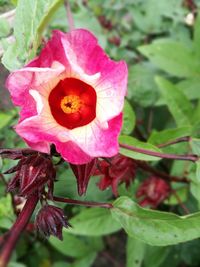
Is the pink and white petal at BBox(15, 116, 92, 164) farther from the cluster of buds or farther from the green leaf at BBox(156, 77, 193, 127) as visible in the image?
the green leaf at BBox(156, 77, 193, 127)

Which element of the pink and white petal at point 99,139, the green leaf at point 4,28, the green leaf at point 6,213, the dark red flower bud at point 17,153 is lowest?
the green leaf at point 6,213

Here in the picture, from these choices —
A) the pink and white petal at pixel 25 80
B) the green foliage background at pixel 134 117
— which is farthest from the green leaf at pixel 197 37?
the pink and white petal at pixel 25 80

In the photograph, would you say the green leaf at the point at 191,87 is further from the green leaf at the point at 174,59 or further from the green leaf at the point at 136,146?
the green leaf at the point at 136,146

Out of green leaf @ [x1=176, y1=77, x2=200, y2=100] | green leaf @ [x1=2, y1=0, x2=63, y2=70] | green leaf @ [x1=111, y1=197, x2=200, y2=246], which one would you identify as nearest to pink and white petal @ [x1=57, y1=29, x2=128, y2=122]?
green leaf @ [x1=2, y1=0, x2=63, y2=70]

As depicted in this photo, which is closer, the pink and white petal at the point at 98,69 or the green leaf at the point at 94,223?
the pink and white petal at the point at 98,69

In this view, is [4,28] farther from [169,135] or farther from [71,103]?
[169,135]

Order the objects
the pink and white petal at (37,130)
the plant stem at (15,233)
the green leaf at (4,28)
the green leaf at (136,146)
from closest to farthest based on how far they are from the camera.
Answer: the plant stem at (15,233) → the pink and white petal at (37,130) → the green leaf at (136,146) → the green leaf at (4,28)

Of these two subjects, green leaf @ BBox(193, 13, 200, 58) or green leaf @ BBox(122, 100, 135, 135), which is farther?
green leaf @ BBox(193, 13, 200, 58)
